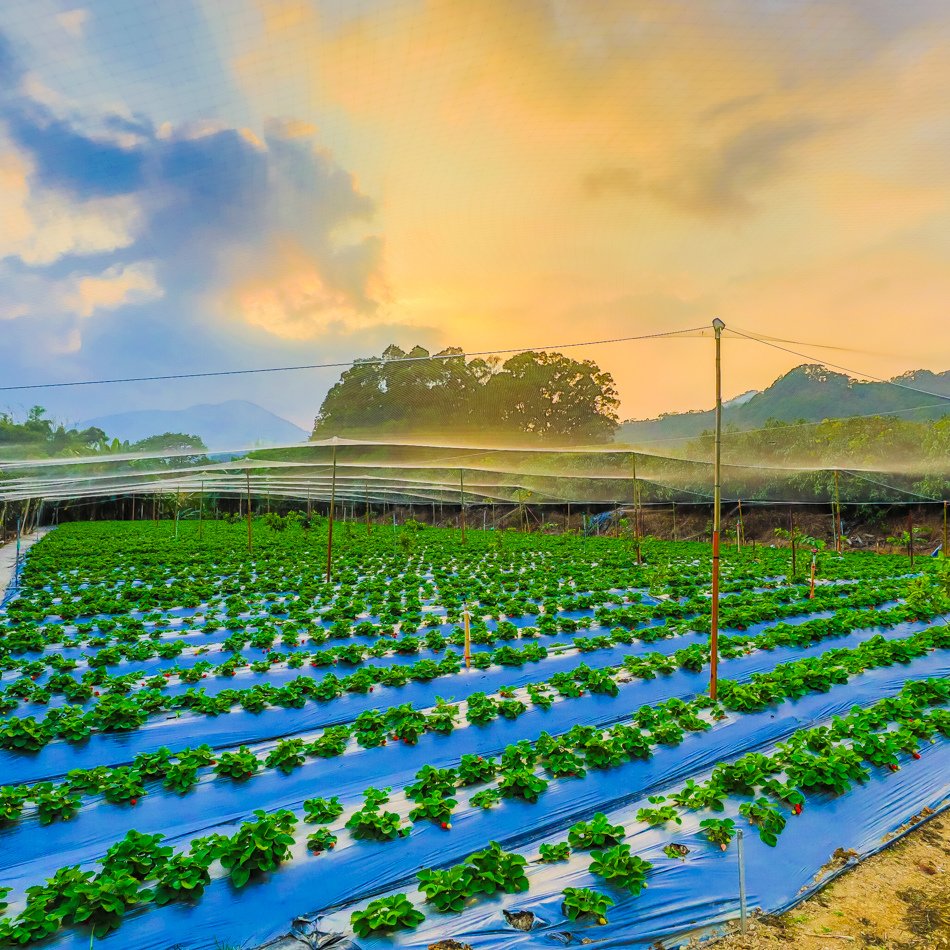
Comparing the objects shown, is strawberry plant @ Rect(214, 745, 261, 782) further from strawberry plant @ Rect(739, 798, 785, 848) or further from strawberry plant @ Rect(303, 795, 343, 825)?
strawberry plant @ Rect(739, 798, 785, 848)

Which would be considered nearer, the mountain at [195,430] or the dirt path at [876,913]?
the dirt path at [876,913]

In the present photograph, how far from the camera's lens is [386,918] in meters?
3.40

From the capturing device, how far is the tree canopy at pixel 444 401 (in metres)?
15.2

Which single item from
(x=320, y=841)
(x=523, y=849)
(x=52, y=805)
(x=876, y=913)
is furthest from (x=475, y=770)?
(x=52, y=805)

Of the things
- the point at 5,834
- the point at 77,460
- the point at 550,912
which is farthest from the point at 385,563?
the point at 550,912

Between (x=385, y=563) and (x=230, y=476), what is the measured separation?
11.6 meters

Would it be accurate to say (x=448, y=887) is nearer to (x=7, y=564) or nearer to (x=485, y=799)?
(x=485, y=799)

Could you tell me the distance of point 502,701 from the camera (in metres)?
6.96

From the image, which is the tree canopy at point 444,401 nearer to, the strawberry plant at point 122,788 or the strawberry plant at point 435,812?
the strawberry plant at point 122,788

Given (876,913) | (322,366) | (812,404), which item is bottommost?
(876,913)

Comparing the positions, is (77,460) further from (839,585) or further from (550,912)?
(839,585)

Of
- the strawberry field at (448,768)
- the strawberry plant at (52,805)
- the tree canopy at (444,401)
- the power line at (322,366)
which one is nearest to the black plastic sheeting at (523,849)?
the strawberry field at (448,768)

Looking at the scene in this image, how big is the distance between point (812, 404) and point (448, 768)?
2404 centimetres

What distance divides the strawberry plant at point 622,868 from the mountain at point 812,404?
11900 mm
